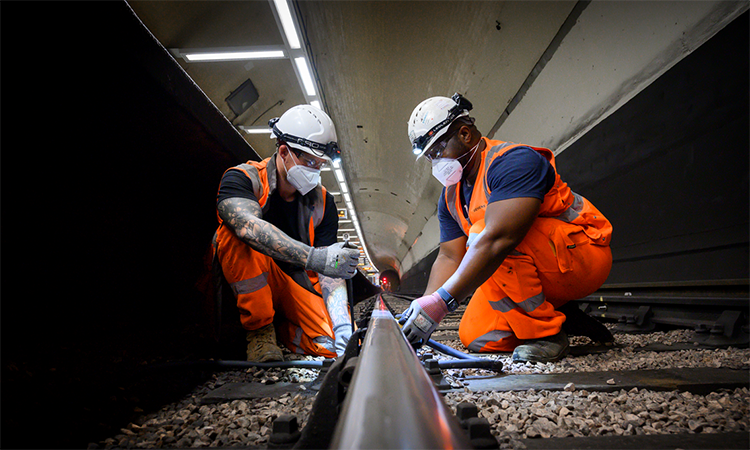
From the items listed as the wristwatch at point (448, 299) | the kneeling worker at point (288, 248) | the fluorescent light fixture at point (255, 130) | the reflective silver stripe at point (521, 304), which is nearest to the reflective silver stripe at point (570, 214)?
the reflective silver stripe at point (521, 304)

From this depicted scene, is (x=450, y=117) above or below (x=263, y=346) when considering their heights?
above

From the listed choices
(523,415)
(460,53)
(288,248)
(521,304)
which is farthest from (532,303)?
(460,53)

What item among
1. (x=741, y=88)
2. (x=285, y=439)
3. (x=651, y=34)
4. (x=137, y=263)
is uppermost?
(x=651, y=34)

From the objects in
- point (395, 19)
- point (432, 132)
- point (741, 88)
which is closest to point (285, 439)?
point (432, 132)

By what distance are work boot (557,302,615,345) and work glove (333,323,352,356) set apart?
1507 mm

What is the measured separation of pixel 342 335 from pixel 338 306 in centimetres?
25

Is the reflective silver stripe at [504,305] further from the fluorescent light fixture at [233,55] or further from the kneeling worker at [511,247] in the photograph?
the fluorescent light fixture at [233,55]

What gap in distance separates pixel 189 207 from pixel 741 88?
12.7 feet

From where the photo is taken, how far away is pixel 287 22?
167 inches

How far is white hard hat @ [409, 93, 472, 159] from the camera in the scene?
2.34 m

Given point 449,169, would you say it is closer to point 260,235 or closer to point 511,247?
point 511,247

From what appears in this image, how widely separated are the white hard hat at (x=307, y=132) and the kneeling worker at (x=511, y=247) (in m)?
0.69

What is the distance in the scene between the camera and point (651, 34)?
269 cm

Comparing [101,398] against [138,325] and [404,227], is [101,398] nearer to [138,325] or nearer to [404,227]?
[138,325]
